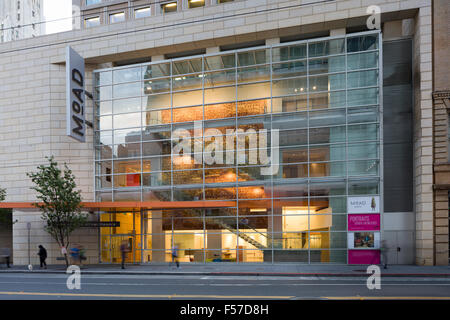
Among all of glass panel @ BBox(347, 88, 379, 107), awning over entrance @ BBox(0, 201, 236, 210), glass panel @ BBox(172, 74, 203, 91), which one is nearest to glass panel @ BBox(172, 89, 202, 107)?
glass panel @ BBox(172, 74, 203, 91)

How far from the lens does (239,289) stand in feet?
39.0

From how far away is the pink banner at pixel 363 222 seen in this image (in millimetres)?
18375

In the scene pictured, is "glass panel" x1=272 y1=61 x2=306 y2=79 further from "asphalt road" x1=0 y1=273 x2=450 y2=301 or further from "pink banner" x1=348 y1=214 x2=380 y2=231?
"asphalt road" x1=0 y1=273 x2=450 y2=301

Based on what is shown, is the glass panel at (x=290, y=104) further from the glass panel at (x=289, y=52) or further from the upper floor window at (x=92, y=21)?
the upper floor window at (x=92, y=21)

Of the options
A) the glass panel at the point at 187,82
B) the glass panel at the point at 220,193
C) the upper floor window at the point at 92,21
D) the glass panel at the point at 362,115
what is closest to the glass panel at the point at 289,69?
the glass panel at the point at 362,115

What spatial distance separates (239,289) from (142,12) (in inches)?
1004

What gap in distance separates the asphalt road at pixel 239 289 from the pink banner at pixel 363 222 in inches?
162

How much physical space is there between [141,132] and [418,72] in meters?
16.9

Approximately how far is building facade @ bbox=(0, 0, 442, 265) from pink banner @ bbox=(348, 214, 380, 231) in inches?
2.8

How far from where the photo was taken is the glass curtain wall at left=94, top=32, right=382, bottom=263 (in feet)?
63.5

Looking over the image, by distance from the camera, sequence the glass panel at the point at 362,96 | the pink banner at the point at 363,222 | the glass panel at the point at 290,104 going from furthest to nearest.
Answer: the glass panel at the point at 290,104
the glass panel at the point at 362,96
the pink banner at the point at 363,222

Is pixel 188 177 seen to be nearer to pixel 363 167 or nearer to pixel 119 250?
pixel 119 250

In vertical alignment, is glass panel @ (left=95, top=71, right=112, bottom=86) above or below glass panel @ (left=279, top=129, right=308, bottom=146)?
above

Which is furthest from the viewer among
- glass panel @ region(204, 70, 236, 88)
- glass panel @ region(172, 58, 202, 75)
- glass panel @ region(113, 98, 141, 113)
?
glass panel @ region(113, 98, 141, 113)
